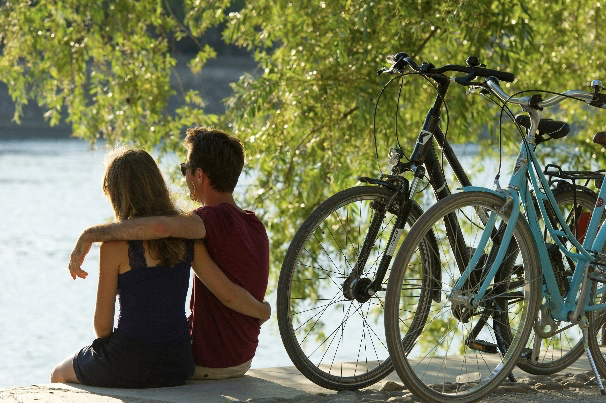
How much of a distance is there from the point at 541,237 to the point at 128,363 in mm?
1412

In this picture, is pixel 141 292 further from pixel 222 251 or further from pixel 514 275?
pixel 514 275

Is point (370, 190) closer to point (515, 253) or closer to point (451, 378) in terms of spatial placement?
point (515, 253)

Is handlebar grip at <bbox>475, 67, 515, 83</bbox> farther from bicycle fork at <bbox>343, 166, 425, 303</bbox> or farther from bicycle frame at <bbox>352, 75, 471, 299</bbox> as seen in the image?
bicycle fork at <bbox>343, 166, 425, 303</bbox>

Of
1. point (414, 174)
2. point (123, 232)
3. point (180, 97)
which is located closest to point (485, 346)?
point (414, 174)

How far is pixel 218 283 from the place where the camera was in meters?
3.84

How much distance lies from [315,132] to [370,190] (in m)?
4.05

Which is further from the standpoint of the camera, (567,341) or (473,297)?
(567,341)

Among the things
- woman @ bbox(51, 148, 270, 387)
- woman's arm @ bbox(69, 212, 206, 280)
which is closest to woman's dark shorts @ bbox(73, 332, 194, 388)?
woman @ bbox(51, 148, 270, 387)

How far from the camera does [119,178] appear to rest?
3.79 metres

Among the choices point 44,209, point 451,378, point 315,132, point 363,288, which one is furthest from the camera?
Result: point 44,209

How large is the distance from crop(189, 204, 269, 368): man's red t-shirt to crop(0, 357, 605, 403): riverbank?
0.10m

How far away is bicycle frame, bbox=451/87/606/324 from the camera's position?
11.8 feet

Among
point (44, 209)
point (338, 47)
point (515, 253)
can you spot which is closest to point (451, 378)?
point (515, 253)

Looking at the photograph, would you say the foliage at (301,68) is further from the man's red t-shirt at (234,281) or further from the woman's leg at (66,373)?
the woman's leg at (66,373)
